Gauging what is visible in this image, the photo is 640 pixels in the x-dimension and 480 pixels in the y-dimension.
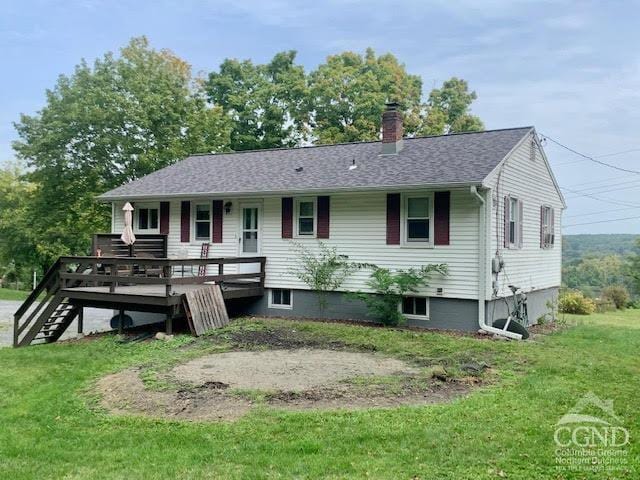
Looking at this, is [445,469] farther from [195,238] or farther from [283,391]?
[195,238]

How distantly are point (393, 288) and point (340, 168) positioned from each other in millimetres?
3783

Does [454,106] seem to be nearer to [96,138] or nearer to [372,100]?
[372,100]

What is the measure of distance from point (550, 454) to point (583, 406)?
1578mm

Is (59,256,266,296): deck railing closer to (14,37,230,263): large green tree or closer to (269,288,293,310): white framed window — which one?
(269,288,293,310): white framed window

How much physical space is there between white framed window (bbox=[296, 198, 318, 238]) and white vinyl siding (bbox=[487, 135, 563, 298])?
4425 mm

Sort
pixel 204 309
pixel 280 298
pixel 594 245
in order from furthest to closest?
pixel 594 245, pixel 280 298, pixel 204 309

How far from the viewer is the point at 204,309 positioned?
38.3ft

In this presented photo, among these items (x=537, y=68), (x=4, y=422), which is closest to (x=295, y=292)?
(x=4, y=422)

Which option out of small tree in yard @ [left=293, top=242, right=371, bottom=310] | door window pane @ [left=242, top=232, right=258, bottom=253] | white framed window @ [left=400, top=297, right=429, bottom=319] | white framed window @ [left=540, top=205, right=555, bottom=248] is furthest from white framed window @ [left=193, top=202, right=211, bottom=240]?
white framed window @ [left=540, top=205, right=555, bottom=248]

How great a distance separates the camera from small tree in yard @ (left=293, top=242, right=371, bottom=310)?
13.1 meters

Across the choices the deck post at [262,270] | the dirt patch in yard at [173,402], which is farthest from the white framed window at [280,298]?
the dirt patch in yard at [173,402]

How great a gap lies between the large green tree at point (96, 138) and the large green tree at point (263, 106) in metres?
5.18

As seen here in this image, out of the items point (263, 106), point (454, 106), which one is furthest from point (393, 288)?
point (454, 106)

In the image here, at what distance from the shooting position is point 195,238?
1535 cm
